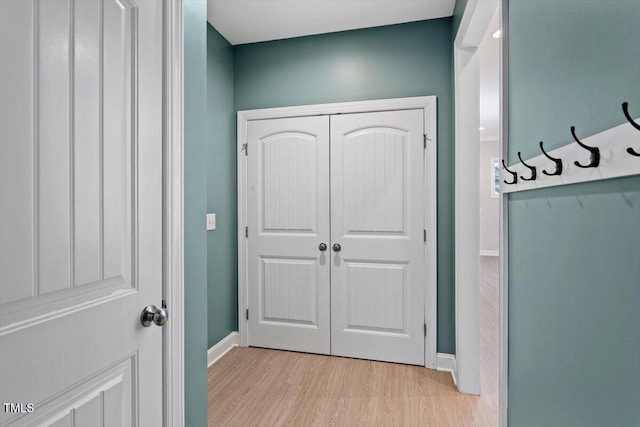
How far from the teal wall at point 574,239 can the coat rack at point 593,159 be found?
0.08 feet

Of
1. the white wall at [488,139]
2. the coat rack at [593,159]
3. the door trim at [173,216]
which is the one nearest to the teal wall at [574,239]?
the coat rack at [593,159]

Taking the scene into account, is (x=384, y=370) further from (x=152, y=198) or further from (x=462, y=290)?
(x=152, y=198)

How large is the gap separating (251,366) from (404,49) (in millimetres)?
2688

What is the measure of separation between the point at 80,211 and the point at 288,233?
A: 6.78 feet

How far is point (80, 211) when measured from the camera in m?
0.85

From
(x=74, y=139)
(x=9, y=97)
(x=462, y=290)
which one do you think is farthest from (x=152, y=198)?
(x=462, y=290)

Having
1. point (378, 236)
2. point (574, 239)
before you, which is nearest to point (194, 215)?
point (574, 239)

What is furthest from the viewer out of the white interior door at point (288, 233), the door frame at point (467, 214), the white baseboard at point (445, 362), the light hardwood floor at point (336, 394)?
the white interior door at point (288, 233)

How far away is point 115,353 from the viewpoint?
94 cm

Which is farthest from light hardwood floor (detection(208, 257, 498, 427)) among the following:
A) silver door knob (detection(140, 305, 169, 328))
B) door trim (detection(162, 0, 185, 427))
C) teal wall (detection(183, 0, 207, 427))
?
silver door knob (detection(140, 305, 169, 328))

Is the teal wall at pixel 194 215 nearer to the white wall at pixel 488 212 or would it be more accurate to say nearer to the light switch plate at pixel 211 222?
the light switch plate at pixel 211 222

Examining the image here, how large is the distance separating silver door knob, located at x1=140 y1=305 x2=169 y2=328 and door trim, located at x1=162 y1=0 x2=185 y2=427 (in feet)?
0.26

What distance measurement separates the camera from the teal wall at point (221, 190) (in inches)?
105

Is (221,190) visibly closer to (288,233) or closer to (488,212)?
(288,233)
